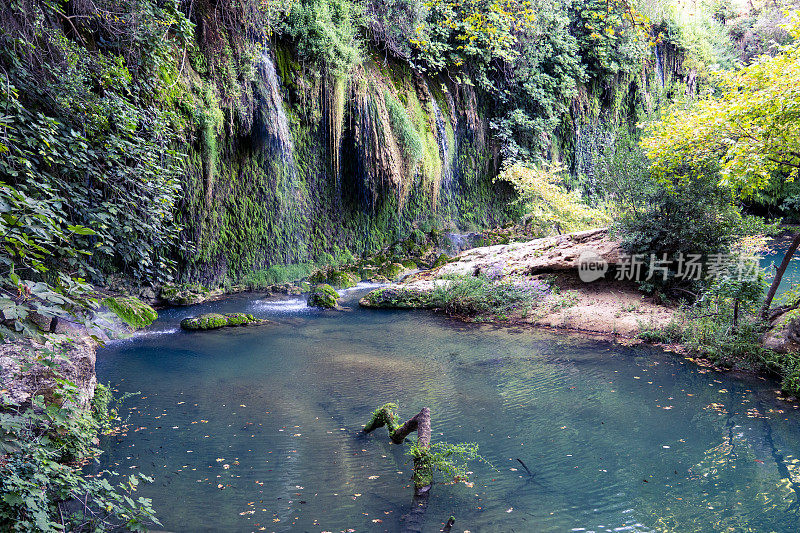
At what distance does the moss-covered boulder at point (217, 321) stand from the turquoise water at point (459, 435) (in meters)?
0.60

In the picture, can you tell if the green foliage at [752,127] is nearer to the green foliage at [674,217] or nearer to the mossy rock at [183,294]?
the green foliage at [674,217]

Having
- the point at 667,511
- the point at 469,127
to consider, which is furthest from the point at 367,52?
the point at 667,511

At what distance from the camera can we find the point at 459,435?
4898mm

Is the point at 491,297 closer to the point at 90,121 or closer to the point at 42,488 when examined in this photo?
the point at 90,121

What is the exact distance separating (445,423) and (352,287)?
8.27m

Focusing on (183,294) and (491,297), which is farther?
(183,294)

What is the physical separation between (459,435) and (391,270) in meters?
9.91

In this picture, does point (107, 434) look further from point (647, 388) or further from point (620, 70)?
point (620, 70)

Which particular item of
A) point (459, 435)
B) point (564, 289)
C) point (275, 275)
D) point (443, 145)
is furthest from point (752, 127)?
point (443, 145)

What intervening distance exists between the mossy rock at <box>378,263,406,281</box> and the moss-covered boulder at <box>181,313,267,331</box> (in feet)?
17.6

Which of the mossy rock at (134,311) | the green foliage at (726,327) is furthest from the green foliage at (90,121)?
the green foliage at (726,327)

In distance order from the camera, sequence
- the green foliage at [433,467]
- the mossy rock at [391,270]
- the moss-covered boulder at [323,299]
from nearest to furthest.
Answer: the green foliage at [433,467]
the moss-covered boulder at [323,299]
the mossy rock at [391,270]

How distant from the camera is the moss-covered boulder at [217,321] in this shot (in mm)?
8836

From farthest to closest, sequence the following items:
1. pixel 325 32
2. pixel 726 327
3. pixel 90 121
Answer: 1. pixel 325 32
2. pixel 726 327
3. pixel 90 121
